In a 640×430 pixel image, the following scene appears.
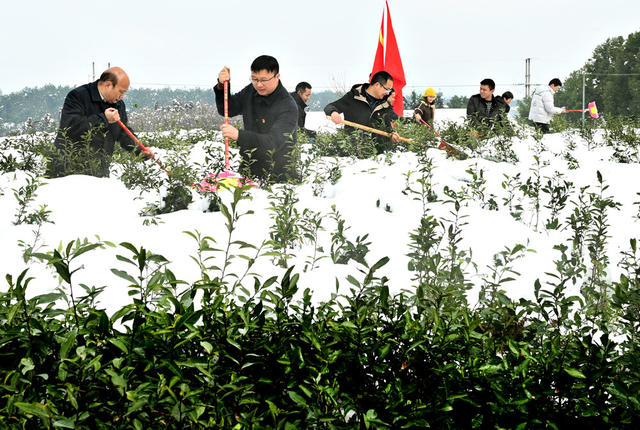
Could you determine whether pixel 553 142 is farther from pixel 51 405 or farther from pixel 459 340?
pixel 51 405

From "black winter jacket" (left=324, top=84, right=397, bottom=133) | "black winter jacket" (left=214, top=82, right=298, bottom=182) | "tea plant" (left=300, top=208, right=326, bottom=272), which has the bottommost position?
"tea plant" (left=300, top=208, right=326, bottom=272)

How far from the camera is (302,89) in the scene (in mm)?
10469

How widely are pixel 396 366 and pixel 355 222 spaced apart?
2805mm

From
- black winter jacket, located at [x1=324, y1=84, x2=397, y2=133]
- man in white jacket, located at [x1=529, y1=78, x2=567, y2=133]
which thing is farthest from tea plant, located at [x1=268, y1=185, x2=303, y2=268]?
man in white jacket, located at [x1=529, y1=78, x2=567, y2=133]

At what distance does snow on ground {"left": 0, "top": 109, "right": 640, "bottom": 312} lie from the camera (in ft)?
10.7

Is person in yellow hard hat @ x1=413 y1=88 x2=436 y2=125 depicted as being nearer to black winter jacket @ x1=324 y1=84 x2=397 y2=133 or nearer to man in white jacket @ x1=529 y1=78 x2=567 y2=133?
black winter jacket @ x1=324 y1=84 x2=397 y2=133

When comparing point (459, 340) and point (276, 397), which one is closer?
point (276, 397)

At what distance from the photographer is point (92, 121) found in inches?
253

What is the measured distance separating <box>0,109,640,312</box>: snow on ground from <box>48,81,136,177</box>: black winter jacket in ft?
2.23

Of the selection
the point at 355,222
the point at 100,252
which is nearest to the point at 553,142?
the point at 355,222

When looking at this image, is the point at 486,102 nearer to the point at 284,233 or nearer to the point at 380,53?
the point at 380,53

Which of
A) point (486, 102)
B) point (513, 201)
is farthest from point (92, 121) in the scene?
point (486, 102)

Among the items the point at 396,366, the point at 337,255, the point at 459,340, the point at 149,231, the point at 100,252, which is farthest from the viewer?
the point at 149,231

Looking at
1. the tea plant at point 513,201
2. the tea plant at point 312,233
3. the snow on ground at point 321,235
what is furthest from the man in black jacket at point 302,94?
the tea plant at point 312,233
